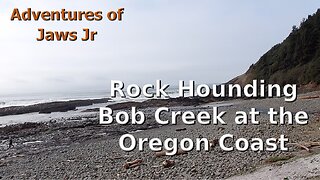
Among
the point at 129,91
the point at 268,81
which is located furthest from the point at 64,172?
the point at 268,81

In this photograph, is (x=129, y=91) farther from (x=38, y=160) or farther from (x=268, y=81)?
(x=268, y=81)

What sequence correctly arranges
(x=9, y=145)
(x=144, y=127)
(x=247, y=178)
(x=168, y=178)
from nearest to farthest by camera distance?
(x=247, y=178)
(x=168, y=178)
(x=9, y=145)
(x=144, y=127)

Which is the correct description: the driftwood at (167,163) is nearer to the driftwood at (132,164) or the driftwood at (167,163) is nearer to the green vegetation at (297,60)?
the driftwood at (132,164)

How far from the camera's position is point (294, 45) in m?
74.9

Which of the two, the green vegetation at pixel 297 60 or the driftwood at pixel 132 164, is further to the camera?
the green vegetation at pixel 297 60

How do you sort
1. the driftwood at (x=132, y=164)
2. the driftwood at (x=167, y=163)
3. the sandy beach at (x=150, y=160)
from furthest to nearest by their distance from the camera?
the driftwood at (x=132, y=164), the driftwood at (x=167, y=163), the sandy beach at (x=150, y=160)

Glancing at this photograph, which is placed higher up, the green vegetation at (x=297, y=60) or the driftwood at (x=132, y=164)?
the green vegetation at (x=297, y=60)

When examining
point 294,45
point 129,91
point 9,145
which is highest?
point 294,45

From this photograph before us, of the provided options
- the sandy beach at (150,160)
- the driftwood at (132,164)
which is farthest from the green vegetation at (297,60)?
the driftwood at (132,164)

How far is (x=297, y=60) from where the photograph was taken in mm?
70875

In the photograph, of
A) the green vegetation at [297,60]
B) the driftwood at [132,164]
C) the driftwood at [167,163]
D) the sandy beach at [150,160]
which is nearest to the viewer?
the sandy beach at [150,160]

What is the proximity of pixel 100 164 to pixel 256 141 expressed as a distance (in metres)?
7.04

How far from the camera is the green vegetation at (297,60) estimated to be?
206ft

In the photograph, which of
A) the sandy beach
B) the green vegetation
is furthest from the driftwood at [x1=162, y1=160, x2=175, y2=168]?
the green vegetation
